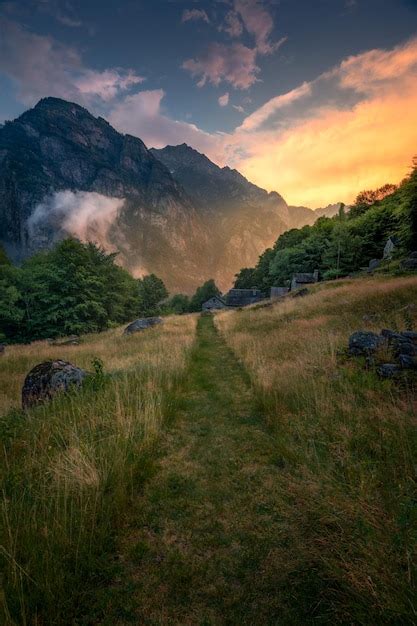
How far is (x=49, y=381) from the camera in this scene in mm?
7449

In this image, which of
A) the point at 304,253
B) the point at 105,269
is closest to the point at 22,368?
the point at 105,269

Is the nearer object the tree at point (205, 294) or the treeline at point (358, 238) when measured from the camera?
the treeline at point (358, 238)

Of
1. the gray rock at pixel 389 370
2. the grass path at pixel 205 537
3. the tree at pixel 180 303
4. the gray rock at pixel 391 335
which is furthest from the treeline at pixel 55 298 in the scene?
the tree at pixel 180 303

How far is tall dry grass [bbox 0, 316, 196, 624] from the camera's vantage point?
2387mm

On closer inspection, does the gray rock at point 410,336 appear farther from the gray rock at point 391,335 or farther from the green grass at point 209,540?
the green grass at point 209,540

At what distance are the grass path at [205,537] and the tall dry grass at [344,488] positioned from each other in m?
0.25

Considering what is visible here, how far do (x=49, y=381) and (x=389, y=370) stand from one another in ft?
27.8

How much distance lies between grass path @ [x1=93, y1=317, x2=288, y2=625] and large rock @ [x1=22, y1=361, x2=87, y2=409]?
321cm

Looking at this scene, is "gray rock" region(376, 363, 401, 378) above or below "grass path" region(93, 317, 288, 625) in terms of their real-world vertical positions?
above

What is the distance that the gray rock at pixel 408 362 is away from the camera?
6.44 meters

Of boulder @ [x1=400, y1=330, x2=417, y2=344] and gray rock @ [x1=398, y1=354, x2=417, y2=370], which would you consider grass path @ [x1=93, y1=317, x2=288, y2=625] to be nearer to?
gray rock @ [x1=398, y1=354, x2=417, y2=370]

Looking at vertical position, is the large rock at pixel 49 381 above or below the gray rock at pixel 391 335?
above

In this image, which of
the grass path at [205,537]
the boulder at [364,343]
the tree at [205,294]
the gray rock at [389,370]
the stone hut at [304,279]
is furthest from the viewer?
the tree at [205,294]

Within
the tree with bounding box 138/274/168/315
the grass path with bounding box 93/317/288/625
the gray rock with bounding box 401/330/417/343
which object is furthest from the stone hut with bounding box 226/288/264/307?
the grass path with bounding box 93/317/288/625
